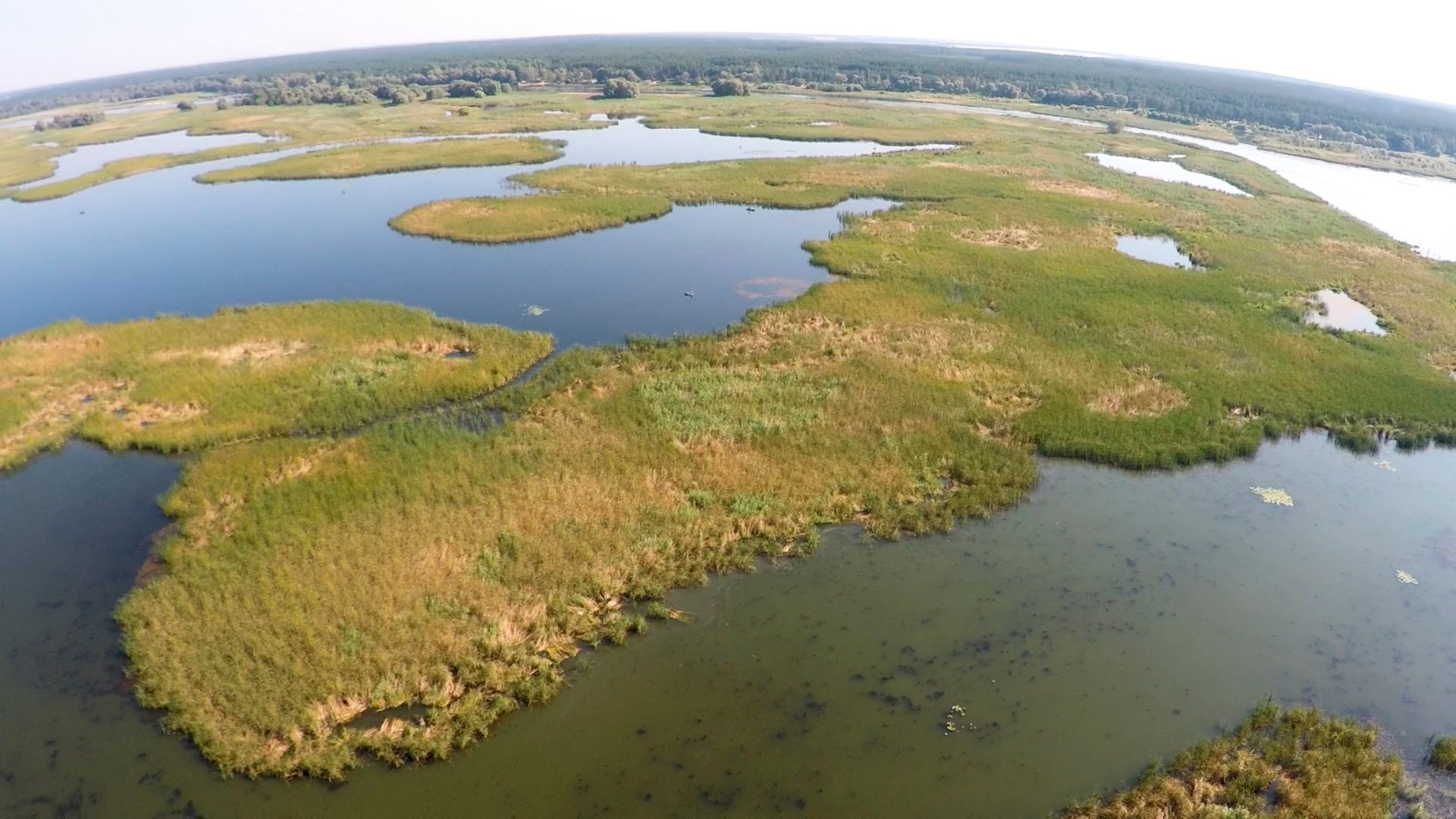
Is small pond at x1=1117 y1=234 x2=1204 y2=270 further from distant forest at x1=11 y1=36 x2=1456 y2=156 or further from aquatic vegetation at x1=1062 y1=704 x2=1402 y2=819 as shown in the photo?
distant forest at x1=11 y1=36 x2=1456 y2=156

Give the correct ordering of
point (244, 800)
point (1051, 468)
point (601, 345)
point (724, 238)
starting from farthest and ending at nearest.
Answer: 1. point (724, 238)
2. point (601, 345)
3. point (1051, 468)
4. point (244, 800)

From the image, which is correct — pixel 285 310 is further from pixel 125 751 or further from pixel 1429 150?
pixel 1429 150

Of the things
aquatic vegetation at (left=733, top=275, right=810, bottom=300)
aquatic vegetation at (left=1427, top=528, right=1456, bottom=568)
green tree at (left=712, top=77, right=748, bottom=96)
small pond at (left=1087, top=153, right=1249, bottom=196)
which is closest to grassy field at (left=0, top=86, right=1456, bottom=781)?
aquatic vegetation at (left=733, top=275, right=810, bottom=300)

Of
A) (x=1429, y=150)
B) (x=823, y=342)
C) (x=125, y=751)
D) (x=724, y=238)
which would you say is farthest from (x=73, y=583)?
(x=1429, y=150)

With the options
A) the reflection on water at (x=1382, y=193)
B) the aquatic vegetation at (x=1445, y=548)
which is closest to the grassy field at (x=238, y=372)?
the aquatic vegetation at (x=1445, y=548)

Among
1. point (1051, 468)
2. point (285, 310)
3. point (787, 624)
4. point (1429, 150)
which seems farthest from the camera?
point (1429, 150)

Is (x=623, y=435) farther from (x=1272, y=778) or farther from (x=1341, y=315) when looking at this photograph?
(x=1341, y=315)

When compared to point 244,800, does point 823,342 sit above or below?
above
